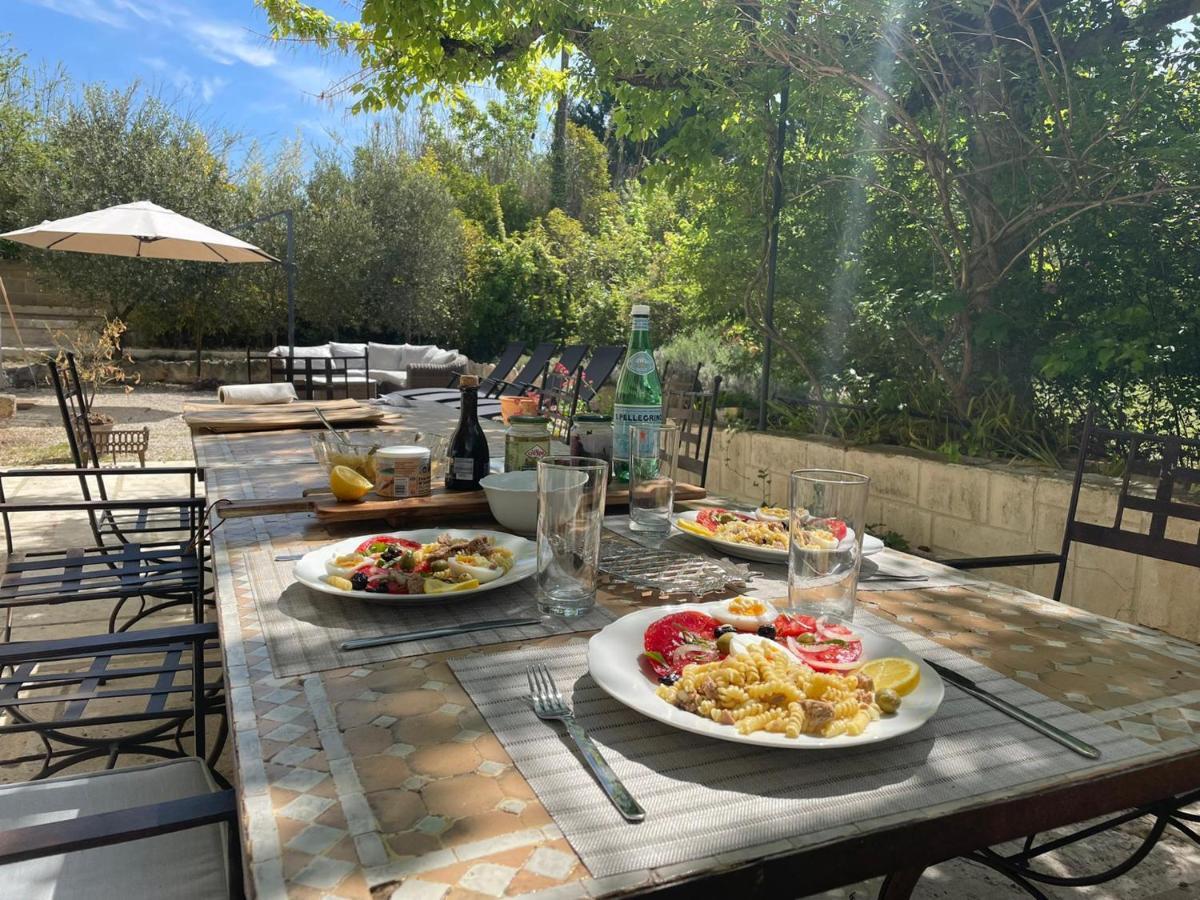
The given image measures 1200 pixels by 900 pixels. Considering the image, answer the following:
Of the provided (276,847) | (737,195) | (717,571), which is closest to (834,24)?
(737,195)

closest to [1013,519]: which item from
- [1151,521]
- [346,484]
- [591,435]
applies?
[1151,521]

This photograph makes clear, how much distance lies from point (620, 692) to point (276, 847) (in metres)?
0.32

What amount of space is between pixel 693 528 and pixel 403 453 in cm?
57

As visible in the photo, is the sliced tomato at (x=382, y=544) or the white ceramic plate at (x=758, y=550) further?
the white ceramic plate at (x=758, y=550)

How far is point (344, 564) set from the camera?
119cm

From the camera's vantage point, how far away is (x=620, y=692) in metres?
0.77

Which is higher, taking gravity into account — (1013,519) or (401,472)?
(401,472)

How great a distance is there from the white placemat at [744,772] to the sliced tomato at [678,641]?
70 millimetres

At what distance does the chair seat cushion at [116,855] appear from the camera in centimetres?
92

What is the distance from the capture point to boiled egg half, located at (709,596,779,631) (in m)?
0.93

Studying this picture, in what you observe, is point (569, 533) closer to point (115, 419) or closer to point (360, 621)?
point (360, 621)

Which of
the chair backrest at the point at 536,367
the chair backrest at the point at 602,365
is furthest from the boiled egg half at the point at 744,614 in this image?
the chair backrest at the point at 536,367

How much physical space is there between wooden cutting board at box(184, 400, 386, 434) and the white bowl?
1.73 meters

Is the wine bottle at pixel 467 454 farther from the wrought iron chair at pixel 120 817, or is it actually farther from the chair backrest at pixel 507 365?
the chair backrest at pixel 507 365
